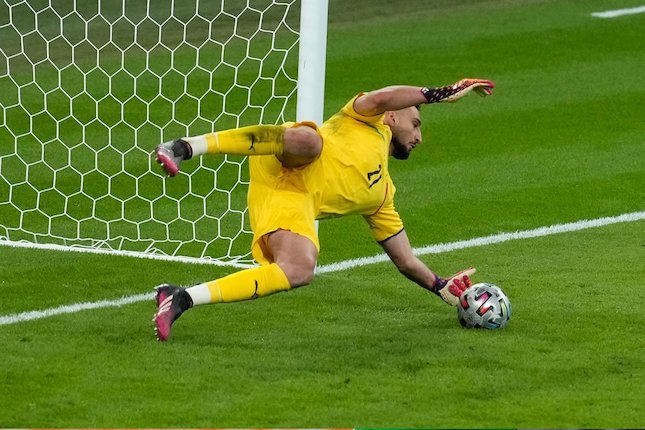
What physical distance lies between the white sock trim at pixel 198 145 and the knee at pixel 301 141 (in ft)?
1.19

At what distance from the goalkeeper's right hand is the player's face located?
1096 mm

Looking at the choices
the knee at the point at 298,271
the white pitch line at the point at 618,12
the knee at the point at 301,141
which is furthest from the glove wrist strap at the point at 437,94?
the white pitch line at the point at 618,12

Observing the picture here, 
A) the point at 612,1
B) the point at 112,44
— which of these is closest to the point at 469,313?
the point at 112,44

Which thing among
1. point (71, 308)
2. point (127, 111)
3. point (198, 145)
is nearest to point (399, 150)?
point (198, 145)

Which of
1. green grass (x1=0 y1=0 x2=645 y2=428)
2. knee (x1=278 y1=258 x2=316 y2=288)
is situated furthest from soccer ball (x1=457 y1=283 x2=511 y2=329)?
knee (x1=278 y1=258 x2=316 y2=288)

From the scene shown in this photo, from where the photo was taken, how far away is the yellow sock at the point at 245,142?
22.1 feet

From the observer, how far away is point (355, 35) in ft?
45.2

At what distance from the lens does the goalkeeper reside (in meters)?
6.67

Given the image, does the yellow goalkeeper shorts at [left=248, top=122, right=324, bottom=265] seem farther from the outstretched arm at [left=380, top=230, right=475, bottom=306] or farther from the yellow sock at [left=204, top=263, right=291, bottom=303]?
the outstretched arm at [left=380, top=230, right=475, bottom=306]

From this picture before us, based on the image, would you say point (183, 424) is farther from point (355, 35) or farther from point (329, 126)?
point (355, 35)

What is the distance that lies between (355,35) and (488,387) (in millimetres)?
7979

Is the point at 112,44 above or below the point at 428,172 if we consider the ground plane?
above

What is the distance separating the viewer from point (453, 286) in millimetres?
7383

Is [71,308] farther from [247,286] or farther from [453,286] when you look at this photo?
[453,286]
